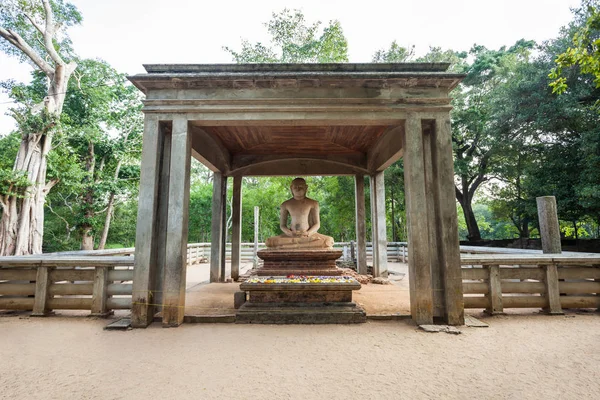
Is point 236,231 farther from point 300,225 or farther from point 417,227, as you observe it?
point 417,227

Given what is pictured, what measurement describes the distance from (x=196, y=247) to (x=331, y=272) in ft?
38.9

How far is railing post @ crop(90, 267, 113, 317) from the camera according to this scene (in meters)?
4.76

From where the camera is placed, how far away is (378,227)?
9008 millimetres

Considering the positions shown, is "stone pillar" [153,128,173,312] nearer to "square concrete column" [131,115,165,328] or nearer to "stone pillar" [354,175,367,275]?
"square concrete column" [131,115,165,328]

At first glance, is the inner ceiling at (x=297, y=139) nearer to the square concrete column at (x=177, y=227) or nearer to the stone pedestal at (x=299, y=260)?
the square concrete column at (x=177, y=227)

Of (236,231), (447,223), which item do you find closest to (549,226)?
(447,223)

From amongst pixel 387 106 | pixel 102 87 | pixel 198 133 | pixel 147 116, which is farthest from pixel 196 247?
pixel 387 106

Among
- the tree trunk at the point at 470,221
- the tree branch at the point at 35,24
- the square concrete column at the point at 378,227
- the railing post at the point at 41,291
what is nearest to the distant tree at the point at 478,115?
the tree trunk at the point at 470,221

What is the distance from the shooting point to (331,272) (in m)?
6.38

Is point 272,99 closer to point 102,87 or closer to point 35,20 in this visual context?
point 102,87

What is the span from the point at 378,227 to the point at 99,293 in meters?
7.21

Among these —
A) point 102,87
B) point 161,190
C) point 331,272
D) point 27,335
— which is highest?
point 102,87

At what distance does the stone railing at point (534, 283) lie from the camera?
4793mm

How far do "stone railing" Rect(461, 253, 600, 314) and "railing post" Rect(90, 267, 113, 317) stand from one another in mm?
5961
